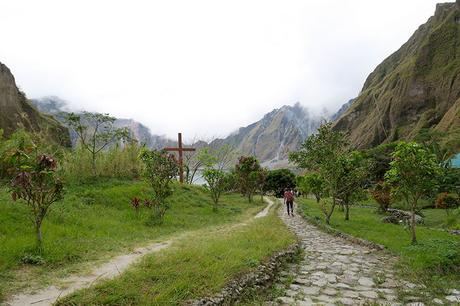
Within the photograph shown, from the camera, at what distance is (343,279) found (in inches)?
349

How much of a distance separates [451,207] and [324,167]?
13679mm

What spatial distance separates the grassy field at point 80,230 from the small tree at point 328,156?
671cm

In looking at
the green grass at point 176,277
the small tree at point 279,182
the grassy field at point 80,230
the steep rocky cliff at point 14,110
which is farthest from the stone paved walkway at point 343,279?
the small tree at point 279,182

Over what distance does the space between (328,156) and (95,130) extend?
17.0m

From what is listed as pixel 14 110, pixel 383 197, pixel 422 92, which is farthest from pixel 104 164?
pixel 422 92

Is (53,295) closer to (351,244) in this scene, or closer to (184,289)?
(184,289)

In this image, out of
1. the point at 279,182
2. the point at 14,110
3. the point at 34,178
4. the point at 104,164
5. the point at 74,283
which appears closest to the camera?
the point at 74,283

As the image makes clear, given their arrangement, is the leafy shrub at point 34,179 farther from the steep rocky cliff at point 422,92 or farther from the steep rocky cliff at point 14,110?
the steep rocky cliff at point 422,92

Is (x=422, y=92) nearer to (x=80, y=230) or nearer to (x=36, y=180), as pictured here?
(x=80, y=230)

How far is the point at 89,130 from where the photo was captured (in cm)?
2806

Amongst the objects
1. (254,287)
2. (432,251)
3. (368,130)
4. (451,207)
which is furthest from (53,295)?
(368,130)

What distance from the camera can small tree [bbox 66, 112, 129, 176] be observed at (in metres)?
25.2

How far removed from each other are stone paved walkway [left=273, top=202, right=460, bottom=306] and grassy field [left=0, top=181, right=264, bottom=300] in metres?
5.15

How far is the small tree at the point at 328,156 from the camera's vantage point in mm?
19562
